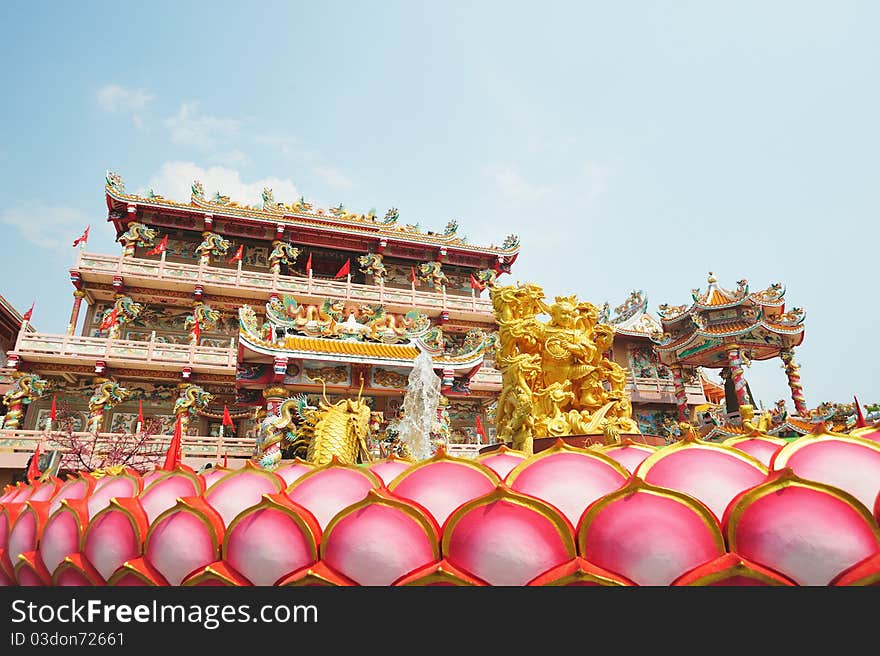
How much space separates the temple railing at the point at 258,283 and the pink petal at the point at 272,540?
19603 mm

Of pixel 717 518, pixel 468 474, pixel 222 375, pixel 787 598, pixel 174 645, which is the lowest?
pixel 174 645

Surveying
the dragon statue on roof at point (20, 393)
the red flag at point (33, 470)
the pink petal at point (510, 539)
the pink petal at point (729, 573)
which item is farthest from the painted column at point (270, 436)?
the dragon statue on roof at point (20, 393)

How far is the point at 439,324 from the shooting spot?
22.9 metres

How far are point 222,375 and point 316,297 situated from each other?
491cm

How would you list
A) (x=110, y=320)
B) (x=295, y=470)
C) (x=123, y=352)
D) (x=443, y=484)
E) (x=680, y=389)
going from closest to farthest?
(x=443, y=484), (x=295, y=470), (x=123, y=352), (x=110, y=320), (x=680, y=389)

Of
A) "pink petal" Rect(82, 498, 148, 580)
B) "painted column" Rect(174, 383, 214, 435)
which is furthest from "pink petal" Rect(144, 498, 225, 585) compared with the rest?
"painted column" Rect(174, 383, 214, 435)

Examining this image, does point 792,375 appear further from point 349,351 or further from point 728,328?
point 349,351

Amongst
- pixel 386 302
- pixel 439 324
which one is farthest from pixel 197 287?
pixel 439 324

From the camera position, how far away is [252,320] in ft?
41.0

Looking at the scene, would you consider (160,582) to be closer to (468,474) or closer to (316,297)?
(468,474)

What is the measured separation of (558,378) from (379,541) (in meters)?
3.61

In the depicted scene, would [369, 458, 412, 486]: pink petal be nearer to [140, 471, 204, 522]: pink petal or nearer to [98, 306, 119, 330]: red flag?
[140, 471, 204, 522]: pink petal

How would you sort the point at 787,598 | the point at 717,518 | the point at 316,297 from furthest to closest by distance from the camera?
1. the point at 316,297
2. the point at 717,518
3. the point at 787,598

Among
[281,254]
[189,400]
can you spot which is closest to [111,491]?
[189,400]
